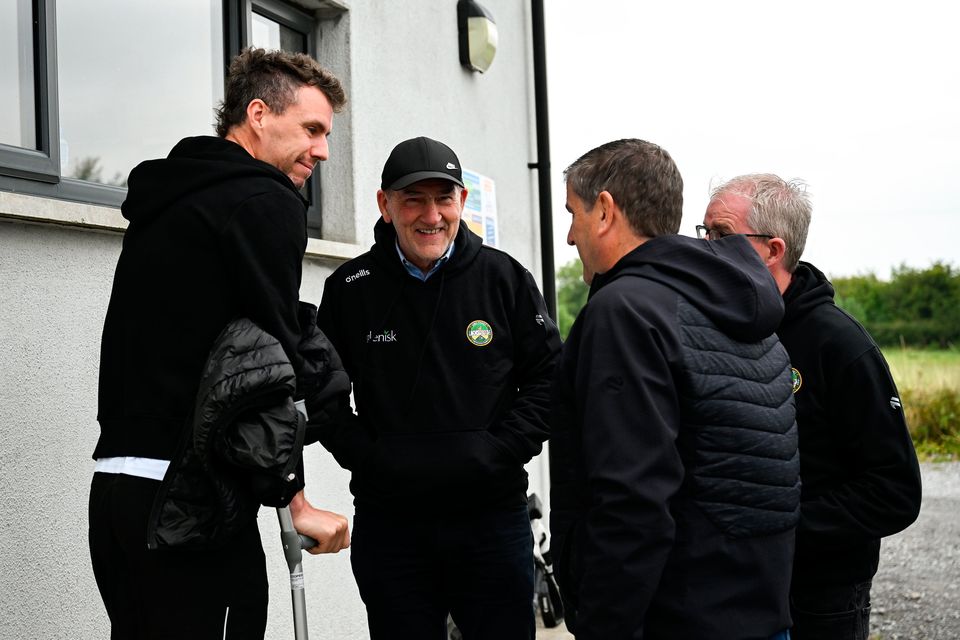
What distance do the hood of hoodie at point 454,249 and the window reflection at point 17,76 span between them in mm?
1088

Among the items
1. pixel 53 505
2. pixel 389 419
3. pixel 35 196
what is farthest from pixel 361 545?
pixel 35 196

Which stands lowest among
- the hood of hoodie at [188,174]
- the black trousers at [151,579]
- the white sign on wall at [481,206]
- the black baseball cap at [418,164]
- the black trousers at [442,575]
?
the black trousers at [442,575]

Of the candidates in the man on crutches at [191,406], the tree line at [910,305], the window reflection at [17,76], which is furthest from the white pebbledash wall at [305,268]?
the tree line at [910,305]

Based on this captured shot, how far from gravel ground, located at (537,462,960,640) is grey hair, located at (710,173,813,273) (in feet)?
10.6

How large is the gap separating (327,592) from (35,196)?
2209mm

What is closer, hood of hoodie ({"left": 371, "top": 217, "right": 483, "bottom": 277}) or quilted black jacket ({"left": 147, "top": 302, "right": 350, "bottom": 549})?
quilted black jacket ({"left": 147, "top": 302, "right": 350, "bottom": 549})

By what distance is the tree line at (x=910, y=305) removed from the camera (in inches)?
1212

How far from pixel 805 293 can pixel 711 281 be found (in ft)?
2.51

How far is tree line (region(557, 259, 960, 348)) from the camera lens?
30.8 m

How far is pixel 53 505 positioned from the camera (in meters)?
3.02

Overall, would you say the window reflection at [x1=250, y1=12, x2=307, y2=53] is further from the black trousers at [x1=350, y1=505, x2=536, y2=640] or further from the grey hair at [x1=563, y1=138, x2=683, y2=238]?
the grey hair at [x1=563, y1=138, x2=683, y2=238]

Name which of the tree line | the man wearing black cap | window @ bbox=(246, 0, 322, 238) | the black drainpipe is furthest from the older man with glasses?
the tree line

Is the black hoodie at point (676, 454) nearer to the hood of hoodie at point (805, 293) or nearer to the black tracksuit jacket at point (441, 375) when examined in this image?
the hood of hoodie at point (805, 293)

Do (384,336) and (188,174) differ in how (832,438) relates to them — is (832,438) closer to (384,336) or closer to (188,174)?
(384,336)
